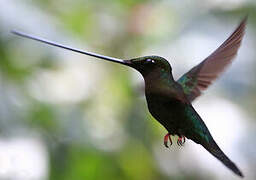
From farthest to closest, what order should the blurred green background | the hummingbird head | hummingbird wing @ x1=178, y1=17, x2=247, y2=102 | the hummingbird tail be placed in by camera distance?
the blurred green background → hummingbird wing @ x1=178, y1=17, x2=247, y2=102 → the hummingbird head → the hummingbird tail

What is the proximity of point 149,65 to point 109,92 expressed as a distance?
1.86 meters

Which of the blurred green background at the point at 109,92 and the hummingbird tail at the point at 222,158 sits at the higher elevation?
the hummingbird tail at the point at 222,158

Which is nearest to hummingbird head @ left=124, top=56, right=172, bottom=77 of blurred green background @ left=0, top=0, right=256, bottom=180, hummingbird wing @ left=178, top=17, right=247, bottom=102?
hummingbird wing @ left=178, top=17, right=247, bottom=102

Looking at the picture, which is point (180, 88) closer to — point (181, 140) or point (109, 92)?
point (181, 140)

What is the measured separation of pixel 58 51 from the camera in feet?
9.61

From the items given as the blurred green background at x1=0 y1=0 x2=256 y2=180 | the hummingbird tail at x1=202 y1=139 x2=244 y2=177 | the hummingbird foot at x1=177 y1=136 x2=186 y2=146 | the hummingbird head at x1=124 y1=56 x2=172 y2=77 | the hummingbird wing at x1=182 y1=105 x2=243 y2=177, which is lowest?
the blurred green background at x1=0 y1=0 x2=256 y2=180

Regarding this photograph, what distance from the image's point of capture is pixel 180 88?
1443mm

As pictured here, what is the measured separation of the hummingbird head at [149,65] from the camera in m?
1.28

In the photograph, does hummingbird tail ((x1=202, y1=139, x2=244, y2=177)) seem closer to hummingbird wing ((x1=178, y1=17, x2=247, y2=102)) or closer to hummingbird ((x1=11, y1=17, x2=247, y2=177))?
hummingbird ((x1=11, y1=17, x2=247, y2=177))

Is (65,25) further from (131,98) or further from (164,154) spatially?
(164,154)

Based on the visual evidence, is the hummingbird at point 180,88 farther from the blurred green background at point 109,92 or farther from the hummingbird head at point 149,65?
the blurred green background at point 109,92

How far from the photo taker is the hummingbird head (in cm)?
128

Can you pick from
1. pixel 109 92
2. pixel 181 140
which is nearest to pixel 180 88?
pixel 181 140

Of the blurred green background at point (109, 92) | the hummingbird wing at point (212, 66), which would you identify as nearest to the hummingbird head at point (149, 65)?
the hummingbird wing at point (212, 66)
